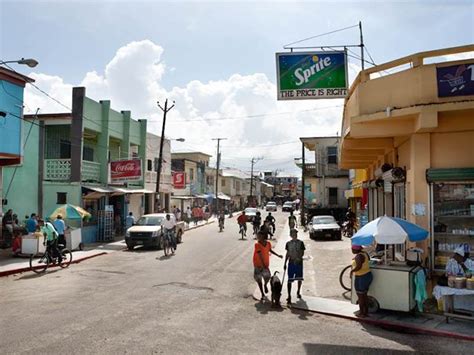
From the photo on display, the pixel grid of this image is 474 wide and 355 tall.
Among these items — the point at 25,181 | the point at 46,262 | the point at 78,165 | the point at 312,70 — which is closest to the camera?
the point at 312,70

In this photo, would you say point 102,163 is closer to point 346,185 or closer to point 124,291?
point 124,291

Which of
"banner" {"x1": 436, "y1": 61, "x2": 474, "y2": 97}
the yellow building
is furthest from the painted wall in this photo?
"banner" {"x1": 436, "y1": 61, "x2": 474, "y2": 97}

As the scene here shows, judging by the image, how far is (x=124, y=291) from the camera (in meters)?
11.9

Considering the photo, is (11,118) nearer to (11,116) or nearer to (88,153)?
(11,116)

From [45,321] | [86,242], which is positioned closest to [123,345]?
[45,321]

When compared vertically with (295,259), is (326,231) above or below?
below

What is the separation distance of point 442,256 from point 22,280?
11.3 meters

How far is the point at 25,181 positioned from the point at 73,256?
A: 217 inches

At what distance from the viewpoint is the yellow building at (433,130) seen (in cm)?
1031

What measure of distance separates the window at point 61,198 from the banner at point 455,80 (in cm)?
1884

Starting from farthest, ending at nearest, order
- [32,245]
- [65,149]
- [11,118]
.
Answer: [65,149], [32,245], [11,118]

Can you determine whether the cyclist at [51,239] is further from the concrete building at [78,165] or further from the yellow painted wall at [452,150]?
the yellow painted wall at [452,150]

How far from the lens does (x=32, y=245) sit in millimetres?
17672

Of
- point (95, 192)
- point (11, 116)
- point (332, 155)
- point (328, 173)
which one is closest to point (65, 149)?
point (95, 192)
